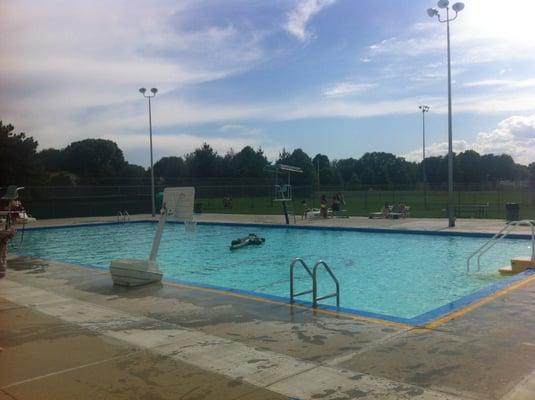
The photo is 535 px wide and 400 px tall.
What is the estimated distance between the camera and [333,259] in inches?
573

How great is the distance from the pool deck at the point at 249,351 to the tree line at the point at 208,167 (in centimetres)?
2800

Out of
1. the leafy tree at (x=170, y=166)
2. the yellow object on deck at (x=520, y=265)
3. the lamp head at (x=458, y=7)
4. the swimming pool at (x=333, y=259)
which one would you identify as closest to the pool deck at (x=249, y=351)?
the swimming pool at (x=333, y=259)

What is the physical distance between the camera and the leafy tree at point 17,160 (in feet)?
104

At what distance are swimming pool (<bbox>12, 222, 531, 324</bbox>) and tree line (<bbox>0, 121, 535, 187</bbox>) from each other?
37.2 ft

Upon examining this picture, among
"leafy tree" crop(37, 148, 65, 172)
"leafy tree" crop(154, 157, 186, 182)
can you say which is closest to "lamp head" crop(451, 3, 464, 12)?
"leafy tree" crop(37, 148, 65, 172)

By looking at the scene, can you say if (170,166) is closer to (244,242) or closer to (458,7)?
(244,242)

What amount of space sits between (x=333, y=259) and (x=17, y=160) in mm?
26140

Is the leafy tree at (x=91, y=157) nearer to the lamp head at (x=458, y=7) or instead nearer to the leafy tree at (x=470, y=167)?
the lamp head at (x=458, y=7)

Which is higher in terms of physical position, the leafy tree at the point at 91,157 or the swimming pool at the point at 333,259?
the leafy tree at the point at 91,157

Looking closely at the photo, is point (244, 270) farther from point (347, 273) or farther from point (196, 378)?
point (196, 378)

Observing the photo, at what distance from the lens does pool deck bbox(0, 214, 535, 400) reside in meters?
4.05

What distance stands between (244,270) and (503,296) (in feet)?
23.6

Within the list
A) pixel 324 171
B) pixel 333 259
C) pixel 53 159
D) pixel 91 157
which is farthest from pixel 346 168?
pixel 333 259

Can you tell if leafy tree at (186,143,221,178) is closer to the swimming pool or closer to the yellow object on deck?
the swimming pool
